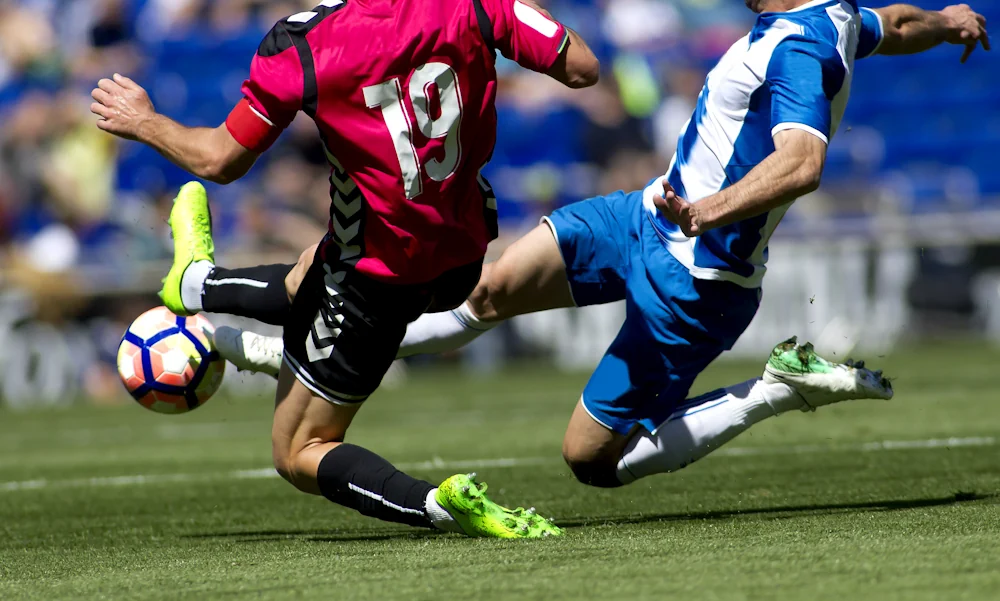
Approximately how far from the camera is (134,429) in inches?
373

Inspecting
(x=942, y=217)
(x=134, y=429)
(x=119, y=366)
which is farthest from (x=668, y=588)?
(x=942, y=217)

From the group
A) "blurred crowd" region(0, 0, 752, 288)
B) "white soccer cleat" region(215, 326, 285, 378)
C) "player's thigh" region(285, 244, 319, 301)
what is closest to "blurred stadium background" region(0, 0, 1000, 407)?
"blurred crowd" region(0, 0, 752, 288)

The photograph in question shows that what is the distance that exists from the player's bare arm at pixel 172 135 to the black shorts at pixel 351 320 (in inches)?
18.5

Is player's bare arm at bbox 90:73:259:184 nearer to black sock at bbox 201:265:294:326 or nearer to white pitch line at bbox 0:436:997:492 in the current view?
black sock at bbox 201:265:294:326

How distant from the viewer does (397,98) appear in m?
3.87

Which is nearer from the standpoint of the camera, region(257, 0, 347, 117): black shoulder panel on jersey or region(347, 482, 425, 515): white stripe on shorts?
region(257, 0, 347, 117): black shoulder panel on jersey

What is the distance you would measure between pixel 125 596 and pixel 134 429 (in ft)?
21.3

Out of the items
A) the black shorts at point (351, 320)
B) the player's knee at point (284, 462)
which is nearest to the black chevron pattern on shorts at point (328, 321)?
the black shorts at point (351, 320)

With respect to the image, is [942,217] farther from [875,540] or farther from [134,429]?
[875,540]

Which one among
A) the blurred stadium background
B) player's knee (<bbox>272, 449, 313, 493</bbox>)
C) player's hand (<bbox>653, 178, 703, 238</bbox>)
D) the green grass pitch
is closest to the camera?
the green grass pitch

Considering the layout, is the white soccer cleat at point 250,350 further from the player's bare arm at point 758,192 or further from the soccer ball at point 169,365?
the player's bare arm at point 758,192

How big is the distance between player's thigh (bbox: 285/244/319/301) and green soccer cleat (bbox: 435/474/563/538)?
0.99 metres

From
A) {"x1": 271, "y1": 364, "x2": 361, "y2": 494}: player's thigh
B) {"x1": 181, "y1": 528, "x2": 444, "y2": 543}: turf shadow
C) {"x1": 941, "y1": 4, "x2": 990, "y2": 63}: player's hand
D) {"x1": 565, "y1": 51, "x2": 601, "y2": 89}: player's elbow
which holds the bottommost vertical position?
{"x1": 181, "y1": 528, "x2": 444, "y2": 543}: turf shadow

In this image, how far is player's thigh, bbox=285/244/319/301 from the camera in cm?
452
